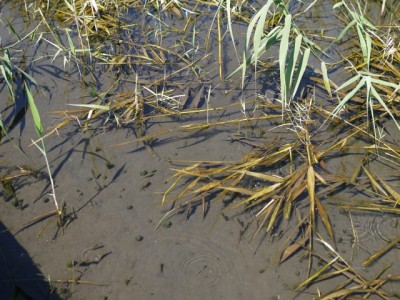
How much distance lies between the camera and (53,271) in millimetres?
2254

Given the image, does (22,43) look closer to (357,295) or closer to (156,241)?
(156,241)

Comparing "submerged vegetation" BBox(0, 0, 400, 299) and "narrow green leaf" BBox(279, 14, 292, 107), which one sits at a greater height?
"narrow green leaf" BBox(279, 14, 292, 107)

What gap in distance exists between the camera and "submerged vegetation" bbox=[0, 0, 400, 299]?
7.68 feet

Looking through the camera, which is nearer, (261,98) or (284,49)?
(284,49)

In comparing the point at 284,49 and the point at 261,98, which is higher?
the point at 284,49

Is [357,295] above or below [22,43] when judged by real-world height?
below

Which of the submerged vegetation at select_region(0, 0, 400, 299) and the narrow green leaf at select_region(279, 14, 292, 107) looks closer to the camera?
the narrow green leaf at select_region(279, 14, 292, 107)

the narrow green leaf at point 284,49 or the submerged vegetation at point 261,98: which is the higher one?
the narrow green leaf at point 284,49

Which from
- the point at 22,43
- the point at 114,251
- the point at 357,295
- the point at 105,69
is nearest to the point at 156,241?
the point at 114,251

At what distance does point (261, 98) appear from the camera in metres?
2.88

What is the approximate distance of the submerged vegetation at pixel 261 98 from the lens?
7.68 ft

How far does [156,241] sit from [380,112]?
1.38 m

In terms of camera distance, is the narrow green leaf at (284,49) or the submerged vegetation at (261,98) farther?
the submerged vegetation at (261,98)

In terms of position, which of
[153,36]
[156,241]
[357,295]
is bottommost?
[357,295]
